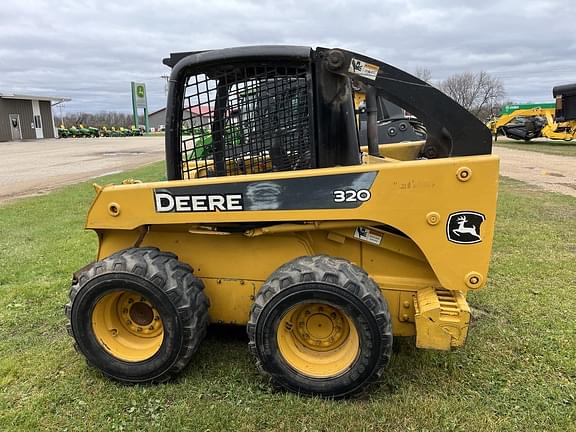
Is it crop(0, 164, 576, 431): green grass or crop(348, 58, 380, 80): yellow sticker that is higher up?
crop(348, 58, 380, 80): yellow sticker

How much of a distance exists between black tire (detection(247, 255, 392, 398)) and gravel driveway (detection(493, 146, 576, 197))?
10.2 metres

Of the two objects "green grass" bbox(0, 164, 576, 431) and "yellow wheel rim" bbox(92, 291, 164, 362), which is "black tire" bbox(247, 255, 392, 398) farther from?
"yellow wheel rim" bbox(92, 291, 164, 362)

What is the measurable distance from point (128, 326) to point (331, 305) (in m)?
1.45

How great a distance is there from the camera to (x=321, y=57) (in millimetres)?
3051

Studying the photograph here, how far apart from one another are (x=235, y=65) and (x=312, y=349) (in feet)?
6.07

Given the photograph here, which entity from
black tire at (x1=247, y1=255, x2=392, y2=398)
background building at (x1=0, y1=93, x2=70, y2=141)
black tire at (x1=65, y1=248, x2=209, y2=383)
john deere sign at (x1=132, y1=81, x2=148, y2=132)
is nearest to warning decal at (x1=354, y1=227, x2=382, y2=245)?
black tire at (x1=247, y1=255, x2=392, y2=398)

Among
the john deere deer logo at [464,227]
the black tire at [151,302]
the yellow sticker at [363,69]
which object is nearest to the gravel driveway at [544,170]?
the john deere deer logo at [464,227]

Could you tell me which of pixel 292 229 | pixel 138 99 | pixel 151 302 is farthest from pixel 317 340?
pixel 138 99

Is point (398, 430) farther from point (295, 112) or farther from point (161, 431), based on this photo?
point (295, 112)

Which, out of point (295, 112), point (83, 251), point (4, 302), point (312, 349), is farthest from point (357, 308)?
point (83, 251)

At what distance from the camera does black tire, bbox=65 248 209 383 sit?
316cm

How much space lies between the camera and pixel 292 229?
3.25 meters

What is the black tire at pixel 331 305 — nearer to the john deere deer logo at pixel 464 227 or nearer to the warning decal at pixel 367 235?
the warning decal at pixel 367 235

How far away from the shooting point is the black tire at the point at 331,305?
2.93 m
